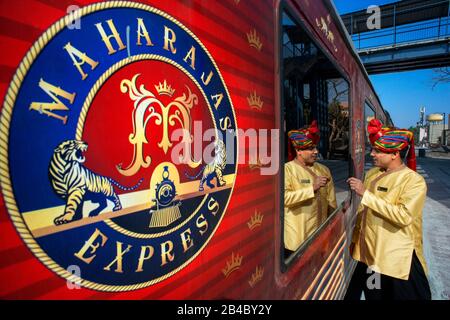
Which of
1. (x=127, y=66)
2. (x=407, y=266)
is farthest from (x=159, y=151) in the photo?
(x=407, y=266)

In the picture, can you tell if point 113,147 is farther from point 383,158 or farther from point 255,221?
point 383,158

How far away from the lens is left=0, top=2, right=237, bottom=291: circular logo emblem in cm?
53

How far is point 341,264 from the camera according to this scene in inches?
114

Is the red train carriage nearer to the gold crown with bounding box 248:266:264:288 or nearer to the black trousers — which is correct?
the gold crown with bounding box 248:266:264:288

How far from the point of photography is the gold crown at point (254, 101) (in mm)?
1230

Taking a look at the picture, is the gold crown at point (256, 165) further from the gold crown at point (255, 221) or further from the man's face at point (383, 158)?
the man's face at point (383, 158)

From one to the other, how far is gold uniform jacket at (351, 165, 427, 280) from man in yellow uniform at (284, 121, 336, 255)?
1.43 ft

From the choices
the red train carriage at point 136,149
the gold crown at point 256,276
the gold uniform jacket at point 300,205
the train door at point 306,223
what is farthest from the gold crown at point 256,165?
the gold uniform jacket at point 300,205

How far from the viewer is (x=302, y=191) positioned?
2.27m

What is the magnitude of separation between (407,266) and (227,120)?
7.03 feet

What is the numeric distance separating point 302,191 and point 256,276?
113 cm

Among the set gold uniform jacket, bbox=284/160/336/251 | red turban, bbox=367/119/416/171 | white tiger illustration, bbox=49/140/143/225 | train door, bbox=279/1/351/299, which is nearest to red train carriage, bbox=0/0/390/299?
white tiger illustration, bbox=49/140/143/225

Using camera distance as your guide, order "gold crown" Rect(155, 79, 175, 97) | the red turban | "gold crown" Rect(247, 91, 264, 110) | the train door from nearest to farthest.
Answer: "gold crown" Rect(155, 79, 175, 97)
"gold crown" Rect(247, 91, 264, 110)
the train door
the red turban

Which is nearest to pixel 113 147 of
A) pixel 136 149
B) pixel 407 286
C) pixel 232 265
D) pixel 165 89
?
pixel 136 149
